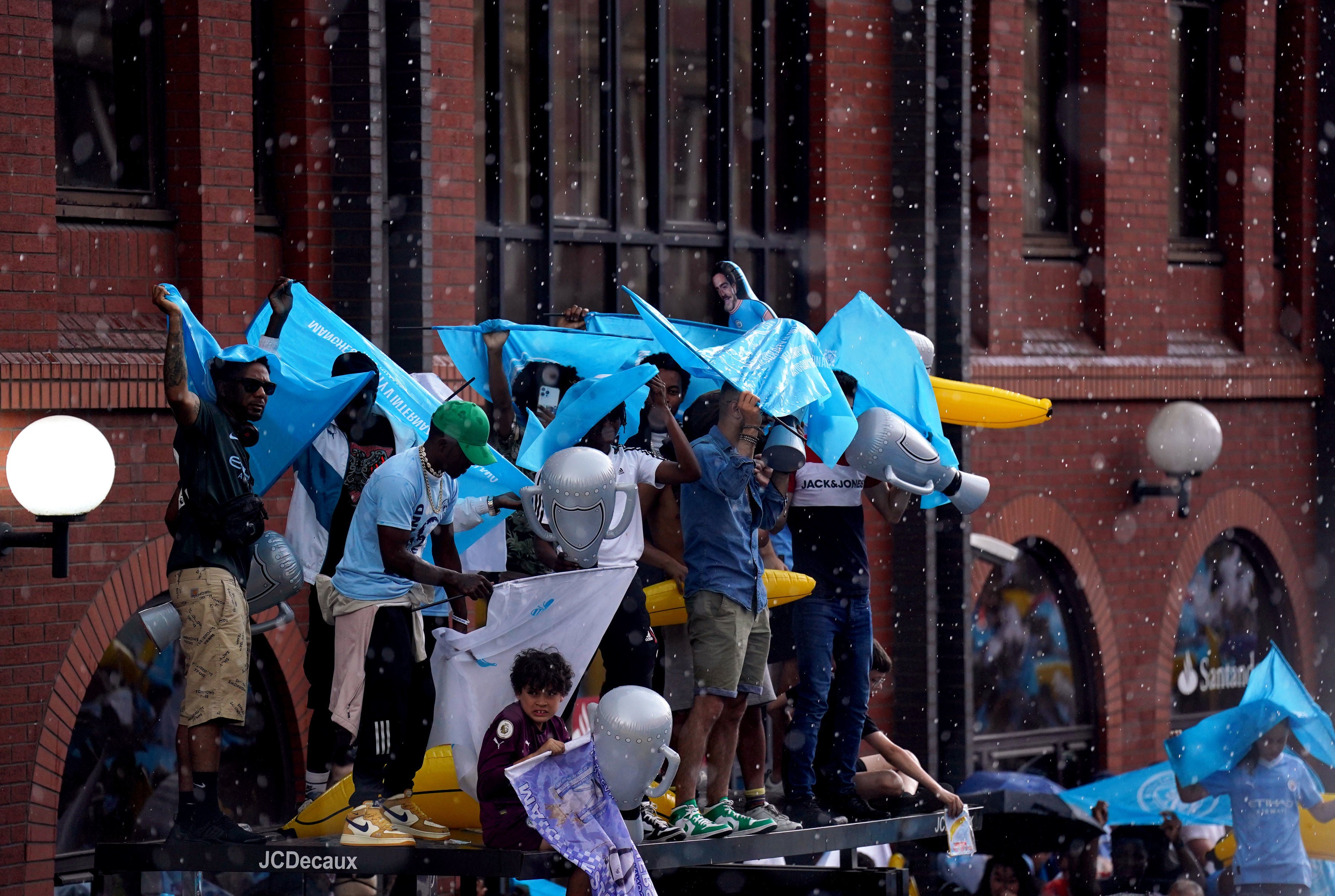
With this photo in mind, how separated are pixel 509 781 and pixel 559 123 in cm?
573

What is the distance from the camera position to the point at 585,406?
26.1ft

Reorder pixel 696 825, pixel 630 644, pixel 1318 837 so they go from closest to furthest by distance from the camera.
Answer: pixel 696 825 < pixel 630 644 < pixel 1318 837

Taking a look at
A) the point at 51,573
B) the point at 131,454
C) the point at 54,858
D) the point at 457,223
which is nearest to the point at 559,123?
the point at 457,223

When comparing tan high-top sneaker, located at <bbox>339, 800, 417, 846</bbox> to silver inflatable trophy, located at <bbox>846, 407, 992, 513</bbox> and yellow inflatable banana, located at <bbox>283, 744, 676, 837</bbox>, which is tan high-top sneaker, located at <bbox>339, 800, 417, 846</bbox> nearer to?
yellow inflatable banana, located at <bbox>283, 744, 676, 837</bbox>

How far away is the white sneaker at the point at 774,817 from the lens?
817 cm

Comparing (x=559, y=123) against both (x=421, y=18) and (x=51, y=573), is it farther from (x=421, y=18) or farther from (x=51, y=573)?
(x=51, y=573)

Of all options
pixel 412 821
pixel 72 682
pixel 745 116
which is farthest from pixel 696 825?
pixel 745 116

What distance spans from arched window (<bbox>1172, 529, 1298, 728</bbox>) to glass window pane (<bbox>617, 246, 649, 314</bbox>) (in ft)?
18.5

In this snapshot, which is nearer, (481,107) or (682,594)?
(682,594)

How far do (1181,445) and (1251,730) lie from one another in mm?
3405

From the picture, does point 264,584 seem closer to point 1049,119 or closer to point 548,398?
point 548,398

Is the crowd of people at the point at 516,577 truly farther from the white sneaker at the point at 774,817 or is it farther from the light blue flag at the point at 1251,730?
the light blue flag at the point at 1251,730

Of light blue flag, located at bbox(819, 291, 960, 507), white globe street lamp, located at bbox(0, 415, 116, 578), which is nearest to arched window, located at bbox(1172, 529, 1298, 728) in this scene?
light blue flag, located at bbox(819, 291, 960, 507)

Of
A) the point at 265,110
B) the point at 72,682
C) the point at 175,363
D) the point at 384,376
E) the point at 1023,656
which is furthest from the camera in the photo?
the point at 1023,656
